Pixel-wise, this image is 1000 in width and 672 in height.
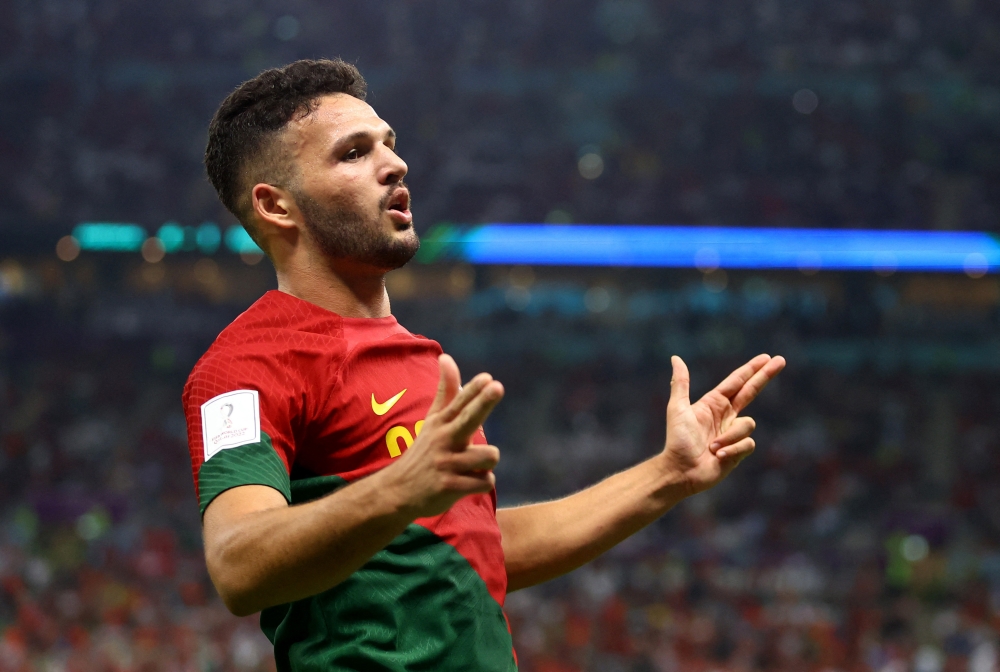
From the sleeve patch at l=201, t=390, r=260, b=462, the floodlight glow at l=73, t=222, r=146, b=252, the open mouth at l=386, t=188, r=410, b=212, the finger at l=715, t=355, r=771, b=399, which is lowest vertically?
the floodlight glow at l=73, t=222, r=146, b=252

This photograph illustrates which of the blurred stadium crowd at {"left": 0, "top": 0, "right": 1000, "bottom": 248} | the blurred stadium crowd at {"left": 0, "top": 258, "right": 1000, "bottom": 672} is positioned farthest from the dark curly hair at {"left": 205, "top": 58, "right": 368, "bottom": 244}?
the blurred stadium crowd at {"left": 0, "top": 0, "right": 1000, "bottom": 248}

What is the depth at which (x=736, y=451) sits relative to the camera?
1.95 m

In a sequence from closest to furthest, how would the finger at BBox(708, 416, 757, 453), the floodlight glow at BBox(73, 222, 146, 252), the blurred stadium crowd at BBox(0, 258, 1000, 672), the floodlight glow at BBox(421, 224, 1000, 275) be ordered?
the finger at BBox(708, 416, 757, 453) < the blurred stadium crowd at BBox(0, 258, 1000, 672) < the floodlight glow at BBox(421, 224, 1000, 275) < the floodlight glow at BBox(73, 222, 146, 252)

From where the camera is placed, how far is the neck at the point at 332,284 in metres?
1.88

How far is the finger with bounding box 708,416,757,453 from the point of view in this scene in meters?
1.96

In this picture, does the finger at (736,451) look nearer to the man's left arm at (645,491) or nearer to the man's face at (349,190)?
the man's left arm at (645,491)

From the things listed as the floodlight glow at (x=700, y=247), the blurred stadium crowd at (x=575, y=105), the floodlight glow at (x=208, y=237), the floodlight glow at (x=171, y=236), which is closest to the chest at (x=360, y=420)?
the floodlight glow at (x=700, y=247)

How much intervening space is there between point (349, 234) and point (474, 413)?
0.69 m

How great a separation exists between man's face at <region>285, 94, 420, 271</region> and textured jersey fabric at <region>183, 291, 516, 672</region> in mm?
164

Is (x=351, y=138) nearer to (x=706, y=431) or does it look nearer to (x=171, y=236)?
(x=706, y=431)

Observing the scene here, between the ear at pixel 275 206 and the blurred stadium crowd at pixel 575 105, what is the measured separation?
39.4 ft

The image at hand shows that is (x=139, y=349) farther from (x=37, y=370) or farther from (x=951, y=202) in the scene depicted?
(x=951, y=202)

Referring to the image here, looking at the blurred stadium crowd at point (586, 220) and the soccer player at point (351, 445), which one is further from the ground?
the soccer player at point (351, 445)

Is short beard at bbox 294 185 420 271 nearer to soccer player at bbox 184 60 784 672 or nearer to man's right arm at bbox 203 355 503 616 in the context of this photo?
soccer player at bbox 184 60 784 672
